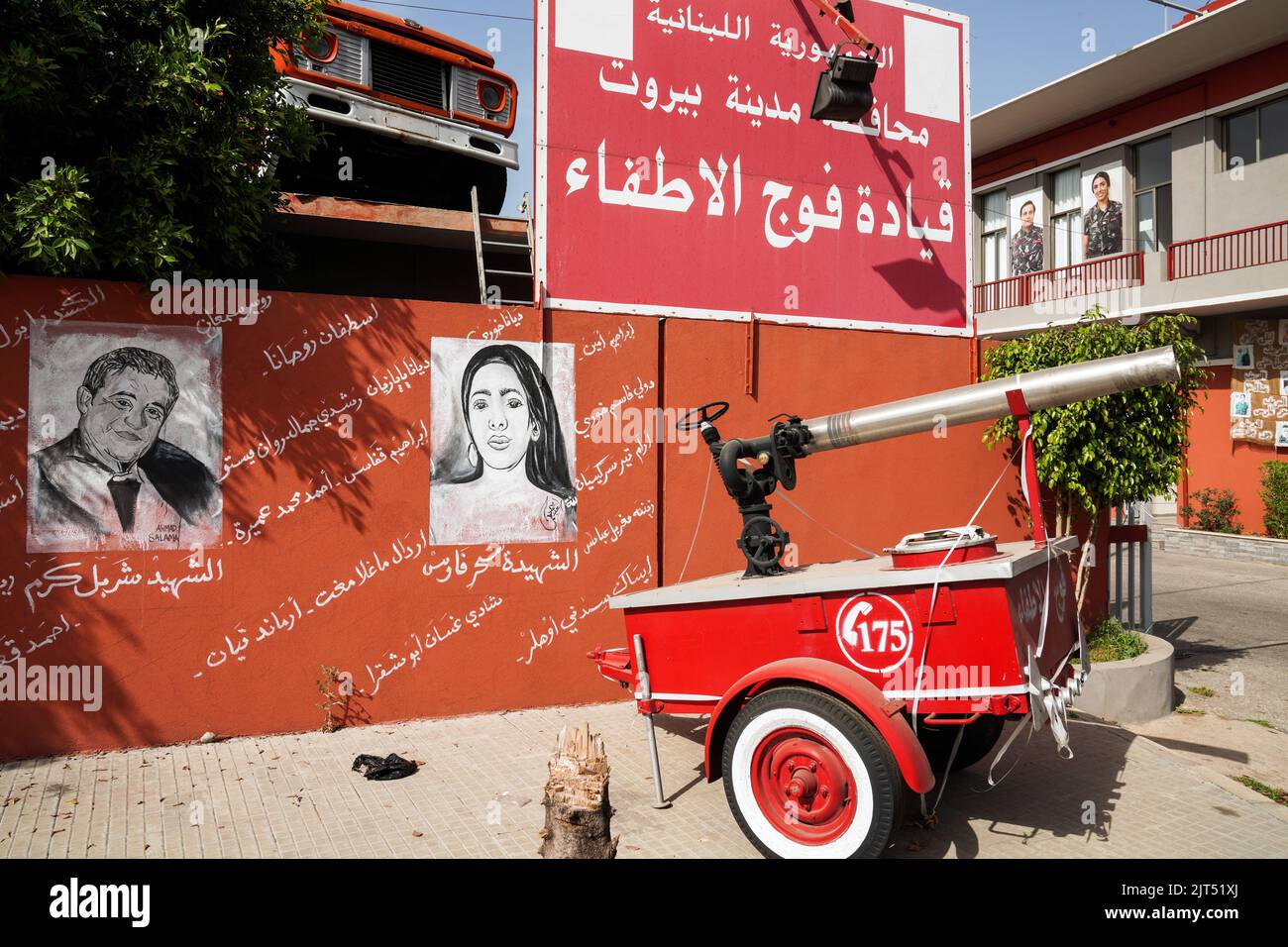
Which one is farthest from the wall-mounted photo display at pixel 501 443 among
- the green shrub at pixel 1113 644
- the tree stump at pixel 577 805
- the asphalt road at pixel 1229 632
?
the asphalt road at pixel 1229 632

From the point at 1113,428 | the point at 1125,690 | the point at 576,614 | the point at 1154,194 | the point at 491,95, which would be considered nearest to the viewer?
the point at 576,614

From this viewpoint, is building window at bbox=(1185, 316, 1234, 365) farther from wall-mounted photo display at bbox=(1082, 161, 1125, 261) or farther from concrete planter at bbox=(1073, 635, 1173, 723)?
concrete planter at bbox=(1073, 635, 1173, 723)

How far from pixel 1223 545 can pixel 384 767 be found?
19.0m

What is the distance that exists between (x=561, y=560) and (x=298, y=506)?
2.23 m

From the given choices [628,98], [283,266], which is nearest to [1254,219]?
[628,98]

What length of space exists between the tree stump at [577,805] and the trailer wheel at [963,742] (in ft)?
7.77

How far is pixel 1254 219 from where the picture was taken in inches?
776

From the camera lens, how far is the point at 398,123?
8.83 meters

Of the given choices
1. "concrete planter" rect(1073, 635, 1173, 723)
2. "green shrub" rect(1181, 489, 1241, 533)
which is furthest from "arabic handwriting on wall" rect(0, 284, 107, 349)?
"green shrub" rect(1181, 489, 1241, 533)

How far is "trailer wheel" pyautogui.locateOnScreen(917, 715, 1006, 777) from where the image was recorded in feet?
18.4

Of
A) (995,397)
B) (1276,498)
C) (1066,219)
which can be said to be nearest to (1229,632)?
(1276,498)

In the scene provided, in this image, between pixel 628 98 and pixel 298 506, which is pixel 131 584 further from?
pixel 628 98

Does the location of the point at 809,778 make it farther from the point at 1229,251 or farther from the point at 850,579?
the point at 1229,251

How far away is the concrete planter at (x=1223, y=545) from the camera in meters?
17.7
